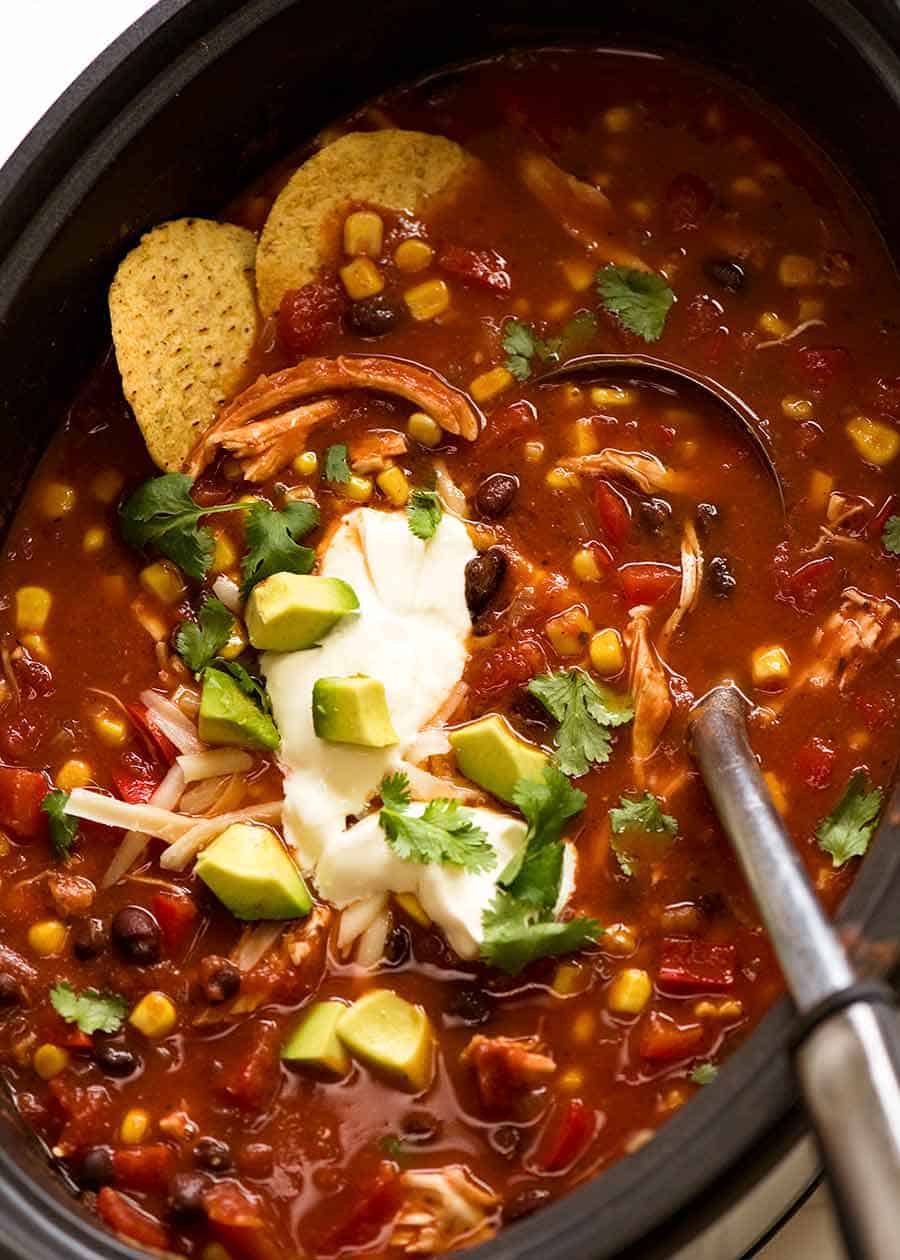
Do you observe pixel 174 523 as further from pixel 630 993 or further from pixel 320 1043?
pixel 630 993

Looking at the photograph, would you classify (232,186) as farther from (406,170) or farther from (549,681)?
(549,681)

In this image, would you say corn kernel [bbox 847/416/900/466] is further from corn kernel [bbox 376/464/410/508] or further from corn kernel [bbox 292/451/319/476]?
corn kernel [bbox 292/451/319/476]

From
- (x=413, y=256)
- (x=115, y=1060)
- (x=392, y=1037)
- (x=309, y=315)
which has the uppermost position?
(x=413, y=256)

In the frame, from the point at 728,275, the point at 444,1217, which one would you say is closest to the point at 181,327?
the point at 728,275

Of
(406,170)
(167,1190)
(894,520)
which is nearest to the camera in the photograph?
(167,1190)

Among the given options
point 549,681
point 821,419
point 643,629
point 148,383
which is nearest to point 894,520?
point 821,419
